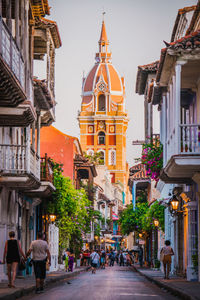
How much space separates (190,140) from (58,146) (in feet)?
117

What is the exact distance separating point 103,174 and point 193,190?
83128mm

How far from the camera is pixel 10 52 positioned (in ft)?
54.7

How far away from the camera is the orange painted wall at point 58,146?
176ft

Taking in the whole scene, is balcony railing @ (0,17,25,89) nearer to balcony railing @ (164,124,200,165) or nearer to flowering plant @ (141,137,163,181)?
balcony railing @ (164,124,200,165)

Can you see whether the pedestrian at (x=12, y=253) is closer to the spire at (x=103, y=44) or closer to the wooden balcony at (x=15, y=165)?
the wooden balcony at (x=15, y=165)

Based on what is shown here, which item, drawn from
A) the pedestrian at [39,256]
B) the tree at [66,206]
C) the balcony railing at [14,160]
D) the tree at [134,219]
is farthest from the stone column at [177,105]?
the tree at [134,219]

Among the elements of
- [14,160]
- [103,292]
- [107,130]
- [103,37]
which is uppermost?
[103,37]

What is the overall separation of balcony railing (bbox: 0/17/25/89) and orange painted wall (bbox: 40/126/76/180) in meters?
34.3

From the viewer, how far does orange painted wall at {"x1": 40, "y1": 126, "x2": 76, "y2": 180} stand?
53781 millimetres

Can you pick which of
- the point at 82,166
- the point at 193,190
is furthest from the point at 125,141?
the point at 193,190

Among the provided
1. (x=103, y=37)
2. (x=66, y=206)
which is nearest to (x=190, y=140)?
(x=66, y=206)

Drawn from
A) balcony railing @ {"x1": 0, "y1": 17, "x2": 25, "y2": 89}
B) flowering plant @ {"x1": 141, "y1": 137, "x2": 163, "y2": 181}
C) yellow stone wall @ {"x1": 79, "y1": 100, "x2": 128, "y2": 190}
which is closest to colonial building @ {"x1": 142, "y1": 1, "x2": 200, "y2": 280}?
flowering plant @ {"x1": 141, "y1": 137, "x2": 163, "y2": 181}

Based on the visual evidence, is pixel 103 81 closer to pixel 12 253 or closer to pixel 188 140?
pixel 188 140

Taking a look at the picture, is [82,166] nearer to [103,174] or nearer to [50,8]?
[50,8]
